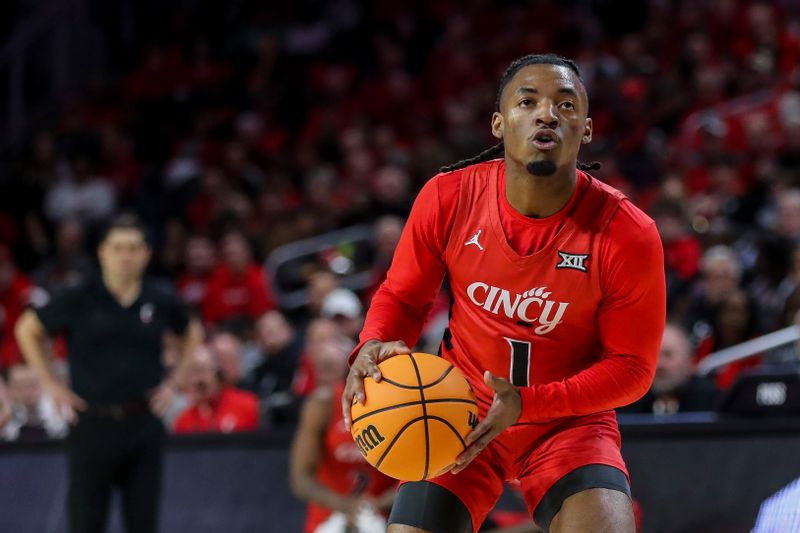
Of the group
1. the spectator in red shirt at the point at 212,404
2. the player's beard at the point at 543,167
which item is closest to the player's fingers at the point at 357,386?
the player's beard at the point at 543,167

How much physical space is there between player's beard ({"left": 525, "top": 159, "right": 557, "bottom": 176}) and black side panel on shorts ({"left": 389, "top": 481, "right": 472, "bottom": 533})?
103 centimetres

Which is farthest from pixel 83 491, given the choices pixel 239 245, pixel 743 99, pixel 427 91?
pixel 427 91

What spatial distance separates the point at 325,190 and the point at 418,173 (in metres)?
0.92

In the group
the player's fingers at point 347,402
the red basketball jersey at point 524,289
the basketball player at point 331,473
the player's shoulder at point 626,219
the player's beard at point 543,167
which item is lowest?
the basketball player at point 331,473

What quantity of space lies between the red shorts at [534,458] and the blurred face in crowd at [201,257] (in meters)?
8.00

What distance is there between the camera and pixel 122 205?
13.9m

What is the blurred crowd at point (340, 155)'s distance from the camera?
888 centimetres

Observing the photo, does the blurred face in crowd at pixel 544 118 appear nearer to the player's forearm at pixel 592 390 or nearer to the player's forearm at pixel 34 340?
the player's forearm at pixel 592 390

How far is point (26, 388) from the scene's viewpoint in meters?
9.42

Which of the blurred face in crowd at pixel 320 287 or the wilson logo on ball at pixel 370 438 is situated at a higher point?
the blurred face in crowd at pixel 320 287

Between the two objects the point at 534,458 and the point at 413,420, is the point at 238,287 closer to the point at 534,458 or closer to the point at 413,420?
the point at 534,458

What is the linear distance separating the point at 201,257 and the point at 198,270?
0.41 feet

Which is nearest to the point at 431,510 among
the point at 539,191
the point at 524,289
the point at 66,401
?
the point at 524,289

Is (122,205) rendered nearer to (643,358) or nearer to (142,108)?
(142,108)
